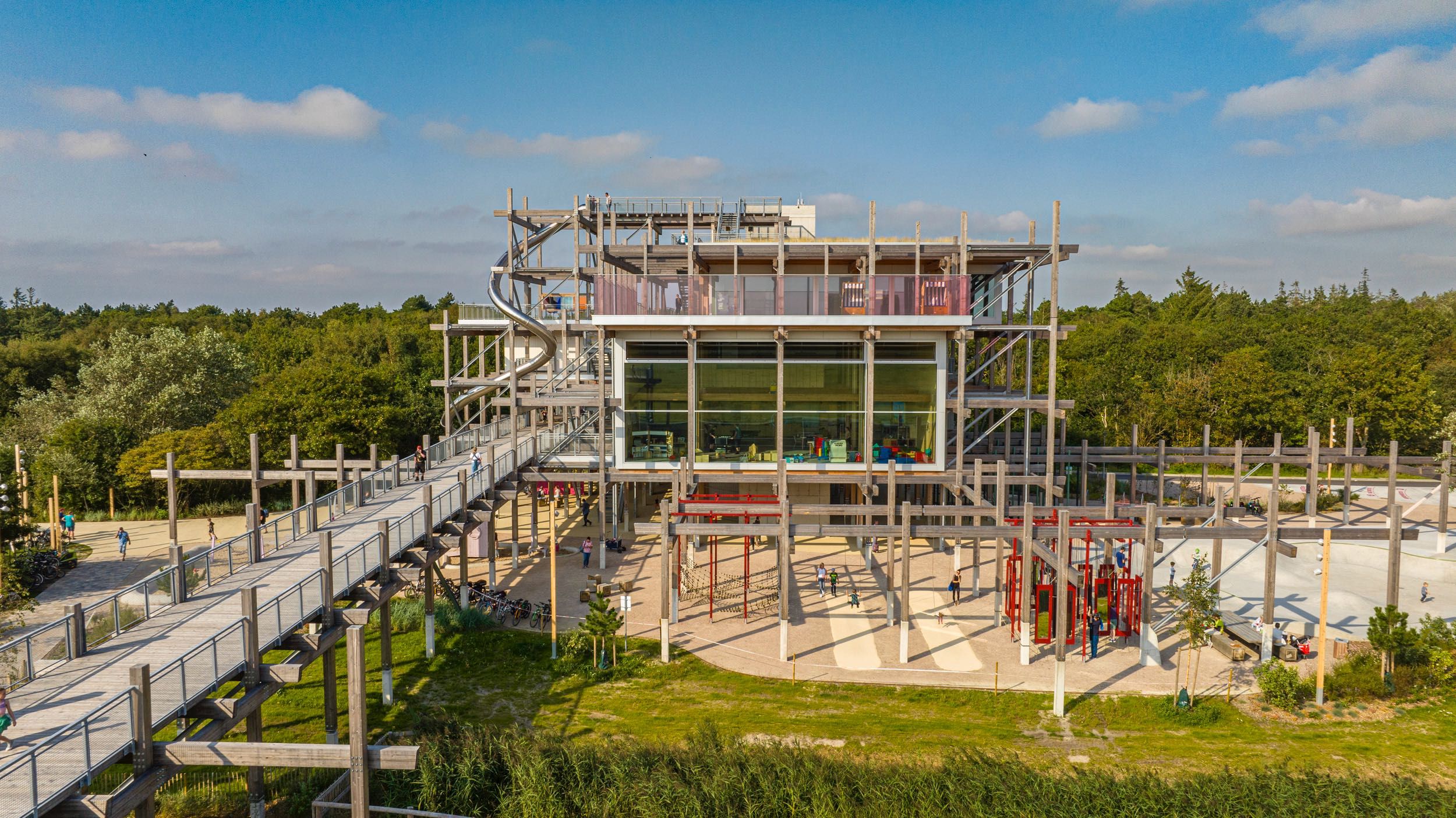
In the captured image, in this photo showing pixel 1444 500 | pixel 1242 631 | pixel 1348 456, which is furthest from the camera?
pixel 1348 456

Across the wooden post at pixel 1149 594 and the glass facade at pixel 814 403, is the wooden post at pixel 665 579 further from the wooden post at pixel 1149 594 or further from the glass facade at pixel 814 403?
the wooden post at pixel 1149 594

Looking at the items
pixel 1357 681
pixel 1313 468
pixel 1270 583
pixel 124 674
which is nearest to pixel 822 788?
pixel 124 674

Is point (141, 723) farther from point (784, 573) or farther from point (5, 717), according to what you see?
point (784, 573)

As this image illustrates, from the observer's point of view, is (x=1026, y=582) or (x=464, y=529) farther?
(x=464, y=529)

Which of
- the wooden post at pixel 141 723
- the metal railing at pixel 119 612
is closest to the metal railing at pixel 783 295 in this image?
the metal railing at pixel 119 612

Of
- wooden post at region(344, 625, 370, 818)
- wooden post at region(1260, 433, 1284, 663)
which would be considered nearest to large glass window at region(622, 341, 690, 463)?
wooden post at region(1260, 433, 1284, 663)

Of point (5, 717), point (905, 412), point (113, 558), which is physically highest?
point (905, 412)

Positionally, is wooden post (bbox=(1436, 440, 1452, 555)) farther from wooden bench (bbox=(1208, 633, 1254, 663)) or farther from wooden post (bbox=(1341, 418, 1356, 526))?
wooden bench (bbox=(1208, 633, 1254, 663))
